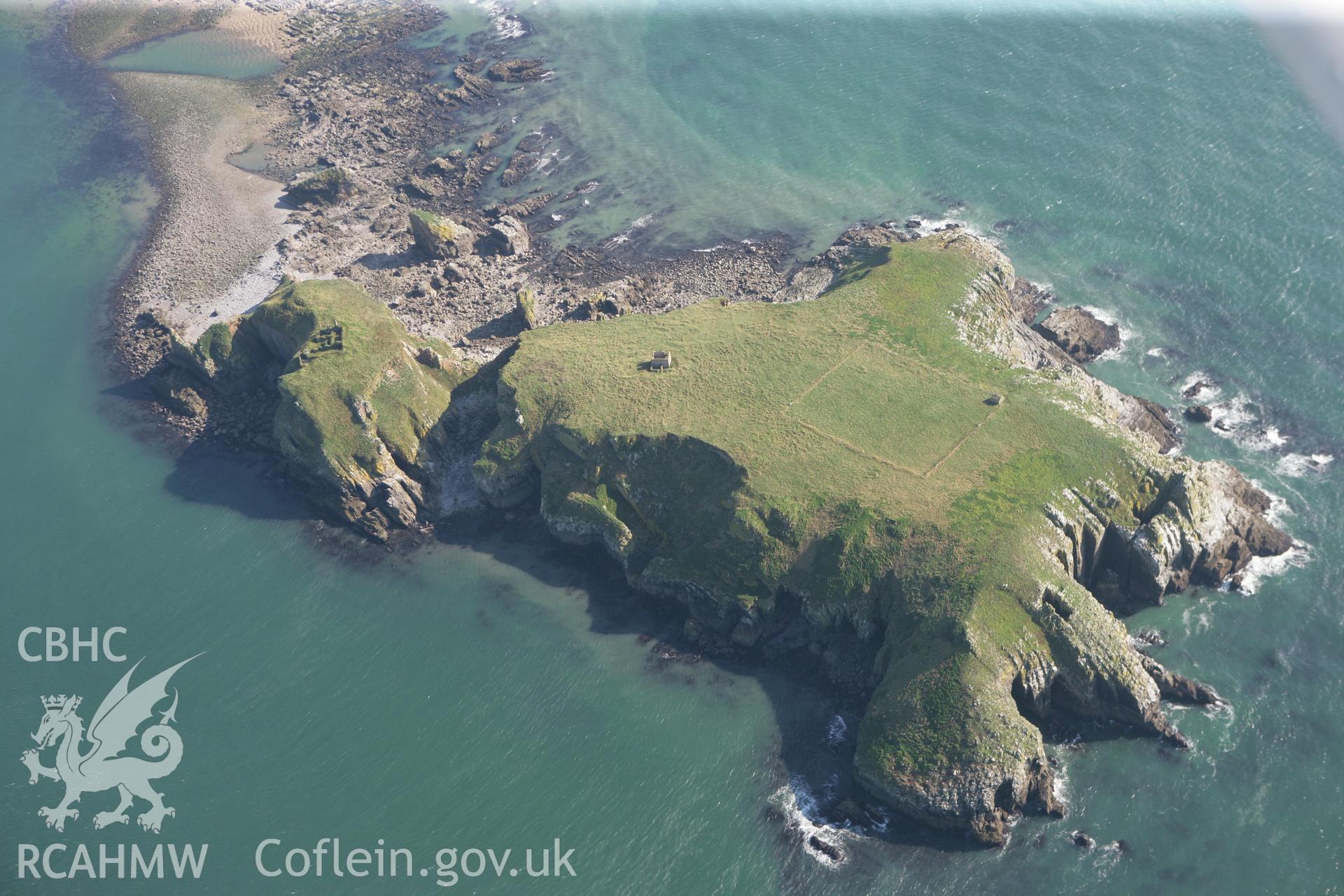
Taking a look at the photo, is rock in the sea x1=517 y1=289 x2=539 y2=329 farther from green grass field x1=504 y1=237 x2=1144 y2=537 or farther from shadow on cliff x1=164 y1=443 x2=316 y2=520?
shadow on cliff x1=164 y1=443 x2=316 y2=520

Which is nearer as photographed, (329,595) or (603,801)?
(603,801)

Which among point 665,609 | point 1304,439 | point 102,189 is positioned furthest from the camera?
point 102,189

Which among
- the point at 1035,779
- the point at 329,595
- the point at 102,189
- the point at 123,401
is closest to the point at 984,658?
the point at 1035,779

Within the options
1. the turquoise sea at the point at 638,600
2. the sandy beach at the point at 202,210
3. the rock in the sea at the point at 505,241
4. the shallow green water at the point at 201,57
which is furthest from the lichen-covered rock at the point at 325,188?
the shallow green water at the point at 201,57

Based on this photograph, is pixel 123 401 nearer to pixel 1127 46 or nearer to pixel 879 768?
pixel 879 768

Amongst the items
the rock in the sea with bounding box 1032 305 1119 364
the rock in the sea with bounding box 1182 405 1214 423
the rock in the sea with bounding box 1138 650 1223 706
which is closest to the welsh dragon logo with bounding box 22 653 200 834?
the rock in the sea with bounding box 1138 650 1223 706

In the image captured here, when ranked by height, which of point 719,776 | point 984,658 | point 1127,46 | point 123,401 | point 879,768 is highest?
point 1127,46

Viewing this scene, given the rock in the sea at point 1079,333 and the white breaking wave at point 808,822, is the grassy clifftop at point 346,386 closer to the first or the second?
the white breaking wave at point 808,822
